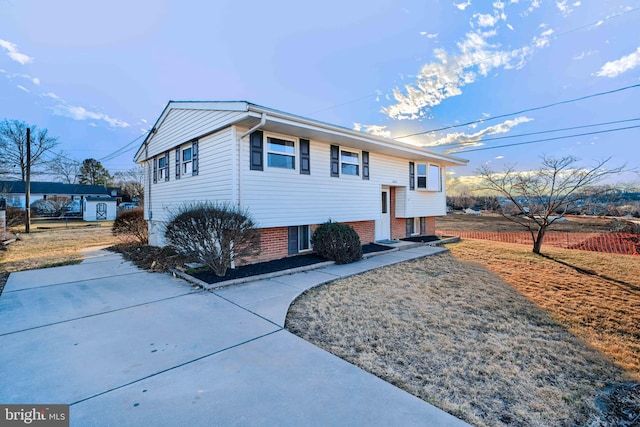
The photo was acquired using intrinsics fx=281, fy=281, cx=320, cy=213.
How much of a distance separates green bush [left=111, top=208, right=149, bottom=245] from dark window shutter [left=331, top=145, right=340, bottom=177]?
8518 millimetres

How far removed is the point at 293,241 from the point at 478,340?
240 inches

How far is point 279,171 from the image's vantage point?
7965mm

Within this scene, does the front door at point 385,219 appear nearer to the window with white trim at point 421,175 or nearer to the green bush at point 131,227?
the window with white trim at point 421,175

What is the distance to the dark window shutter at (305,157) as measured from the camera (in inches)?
338

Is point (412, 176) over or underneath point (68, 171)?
underneath

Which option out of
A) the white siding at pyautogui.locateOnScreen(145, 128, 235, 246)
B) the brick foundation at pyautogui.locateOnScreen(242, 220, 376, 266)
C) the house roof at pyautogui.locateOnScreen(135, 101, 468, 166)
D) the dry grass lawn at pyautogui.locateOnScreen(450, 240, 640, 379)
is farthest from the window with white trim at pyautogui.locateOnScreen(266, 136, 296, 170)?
the dry grass lawn at pyautogui.locateOnScreen(450, 240, 640, 379)

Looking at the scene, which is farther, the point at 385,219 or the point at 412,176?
the point at 412,176

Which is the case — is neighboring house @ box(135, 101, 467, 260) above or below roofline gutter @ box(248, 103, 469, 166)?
below

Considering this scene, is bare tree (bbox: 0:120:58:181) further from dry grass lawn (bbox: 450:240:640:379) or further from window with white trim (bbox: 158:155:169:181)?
dry grass lawn (bbox: 450:240:640:379)

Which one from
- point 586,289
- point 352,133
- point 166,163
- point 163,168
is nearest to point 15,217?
point 163,168

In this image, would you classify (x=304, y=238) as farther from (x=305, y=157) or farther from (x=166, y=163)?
(x=166, y=163)

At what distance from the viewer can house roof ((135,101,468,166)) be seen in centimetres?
674

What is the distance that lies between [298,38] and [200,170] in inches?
300

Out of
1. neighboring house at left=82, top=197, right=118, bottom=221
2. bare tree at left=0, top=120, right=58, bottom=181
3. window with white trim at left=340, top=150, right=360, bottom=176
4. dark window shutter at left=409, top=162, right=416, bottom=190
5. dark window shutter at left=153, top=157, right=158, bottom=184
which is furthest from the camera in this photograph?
neighboring house at left=82, top=197, right=118, bottom=221
